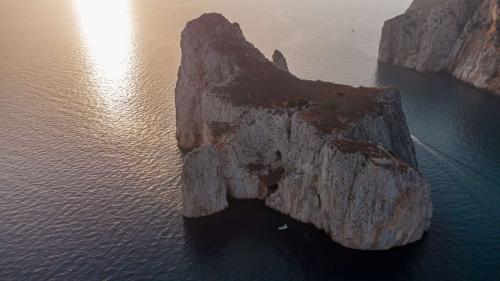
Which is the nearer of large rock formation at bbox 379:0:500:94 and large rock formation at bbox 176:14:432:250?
large rock formation at bbox 176:14:432:250

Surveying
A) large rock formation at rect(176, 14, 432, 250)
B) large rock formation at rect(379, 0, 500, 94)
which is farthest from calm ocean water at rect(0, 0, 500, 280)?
large rock formation at rect(379, 0, 500, 94)

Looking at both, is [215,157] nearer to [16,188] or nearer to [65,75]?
[16,188]

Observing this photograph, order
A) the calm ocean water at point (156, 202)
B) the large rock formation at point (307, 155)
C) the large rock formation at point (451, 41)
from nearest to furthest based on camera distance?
the calm ocean water at point (156, 202)
the large rock formation at point (307, 155)
the large rock formation at point (451, 41)

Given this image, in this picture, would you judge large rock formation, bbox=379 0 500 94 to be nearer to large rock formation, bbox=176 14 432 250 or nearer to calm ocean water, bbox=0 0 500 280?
calm ocean water, bbox=0 0 500 280

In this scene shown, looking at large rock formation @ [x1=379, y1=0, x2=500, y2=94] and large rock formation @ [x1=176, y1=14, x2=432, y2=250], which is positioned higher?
large rock formation @ [x1=379, y1=0, x2=500, y2=94]

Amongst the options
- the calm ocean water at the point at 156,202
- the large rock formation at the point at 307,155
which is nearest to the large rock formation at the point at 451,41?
the calm ocean water at the point at 156,202

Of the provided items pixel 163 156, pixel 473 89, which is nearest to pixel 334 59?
pixel 473 89

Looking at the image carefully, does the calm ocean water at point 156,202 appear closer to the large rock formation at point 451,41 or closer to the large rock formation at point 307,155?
the large rock formation at point 307,155
